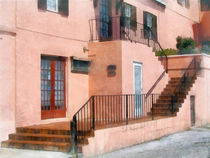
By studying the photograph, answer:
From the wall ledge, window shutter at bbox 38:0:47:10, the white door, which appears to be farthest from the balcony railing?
Result: the wall ledge

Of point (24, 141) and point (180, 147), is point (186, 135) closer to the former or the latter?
point (180, 147)

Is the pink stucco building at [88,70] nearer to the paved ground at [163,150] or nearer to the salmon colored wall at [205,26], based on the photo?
the paved ground at [163,150]

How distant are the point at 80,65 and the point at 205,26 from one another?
1298 centimetres

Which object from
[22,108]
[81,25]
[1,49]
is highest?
[81,25]

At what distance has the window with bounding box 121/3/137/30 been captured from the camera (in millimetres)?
15203

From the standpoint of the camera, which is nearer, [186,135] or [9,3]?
[9,3]

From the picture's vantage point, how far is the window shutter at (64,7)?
1239cm

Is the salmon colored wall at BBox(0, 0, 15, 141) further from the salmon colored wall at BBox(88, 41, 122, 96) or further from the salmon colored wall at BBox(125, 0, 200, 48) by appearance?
the salmon colored wall at BBox(125, 0, 200, 48)

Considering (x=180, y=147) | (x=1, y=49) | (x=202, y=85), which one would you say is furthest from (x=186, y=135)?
(x=1, y=49)

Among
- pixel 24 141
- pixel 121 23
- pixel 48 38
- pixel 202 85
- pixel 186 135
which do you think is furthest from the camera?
pixel 202 85

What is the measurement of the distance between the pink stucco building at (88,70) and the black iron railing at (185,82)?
0.13 metres

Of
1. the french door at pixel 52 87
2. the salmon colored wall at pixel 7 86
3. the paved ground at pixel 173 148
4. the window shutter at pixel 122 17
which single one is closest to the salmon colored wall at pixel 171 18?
the window shutter at pixel 122 17

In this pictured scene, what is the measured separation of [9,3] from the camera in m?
10.5

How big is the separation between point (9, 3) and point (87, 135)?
444 centimetres
